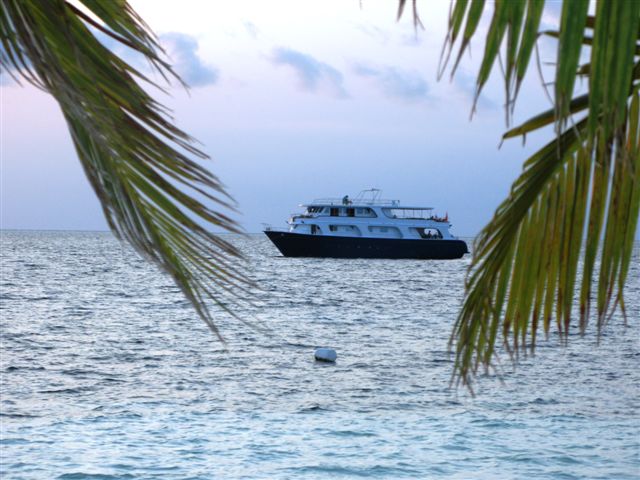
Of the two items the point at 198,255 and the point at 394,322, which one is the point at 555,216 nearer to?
the point at 198,255

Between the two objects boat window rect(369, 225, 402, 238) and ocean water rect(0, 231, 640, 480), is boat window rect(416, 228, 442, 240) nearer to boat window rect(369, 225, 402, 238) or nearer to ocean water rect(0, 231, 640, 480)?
boat window rect(369, 225, 402, 238)

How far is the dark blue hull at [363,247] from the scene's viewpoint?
59.5 metres

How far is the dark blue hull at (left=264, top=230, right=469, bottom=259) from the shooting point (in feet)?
195

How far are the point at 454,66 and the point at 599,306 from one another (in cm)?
92

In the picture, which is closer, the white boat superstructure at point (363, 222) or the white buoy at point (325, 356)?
the white buoy at point (325, 356)

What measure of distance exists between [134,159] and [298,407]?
13977 millimetres

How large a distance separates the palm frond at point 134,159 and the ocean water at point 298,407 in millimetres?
2295

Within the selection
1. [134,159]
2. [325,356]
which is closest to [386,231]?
[325,356]

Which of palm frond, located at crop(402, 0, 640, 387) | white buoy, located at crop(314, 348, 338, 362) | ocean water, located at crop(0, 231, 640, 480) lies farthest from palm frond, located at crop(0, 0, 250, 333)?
white buoy, located at crop(314, 348, 338, 362)

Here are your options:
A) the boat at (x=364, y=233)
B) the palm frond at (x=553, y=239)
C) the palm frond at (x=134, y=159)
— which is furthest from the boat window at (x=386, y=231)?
the palm frond at (x=134, y=159)

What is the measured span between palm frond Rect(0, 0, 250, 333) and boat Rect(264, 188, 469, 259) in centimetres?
5690

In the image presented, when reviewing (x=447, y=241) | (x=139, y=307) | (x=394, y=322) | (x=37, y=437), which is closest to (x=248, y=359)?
(x=37, y=437)

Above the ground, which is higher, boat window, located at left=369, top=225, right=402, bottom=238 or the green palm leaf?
boat window, located at left=369, top=225, right=402, bottom=238

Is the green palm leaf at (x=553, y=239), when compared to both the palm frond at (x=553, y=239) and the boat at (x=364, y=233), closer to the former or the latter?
the palm frond at (x=553, y=239)
